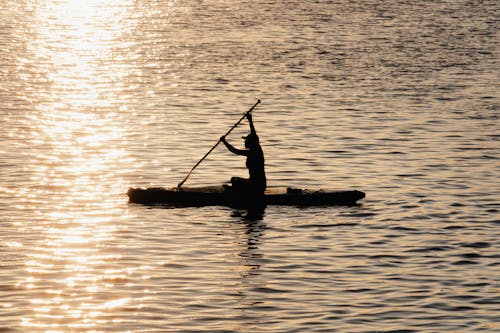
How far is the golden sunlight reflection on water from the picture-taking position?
64.4ft

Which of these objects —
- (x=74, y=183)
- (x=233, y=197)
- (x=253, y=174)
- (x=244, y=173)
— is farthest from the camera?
(x=244, y=173)

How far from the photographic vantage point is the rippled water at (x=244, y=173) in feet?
64.2

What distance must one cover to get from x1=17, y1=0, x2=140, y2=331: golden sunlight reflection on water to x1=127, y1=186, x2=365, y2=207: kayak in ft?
2.90

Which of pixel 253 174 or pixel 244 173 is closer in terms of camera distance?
pixel 253 174

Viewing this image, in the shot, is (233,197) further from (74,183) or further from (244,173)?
(74,183)

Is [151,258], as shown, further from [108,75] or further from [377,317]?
[108,75]

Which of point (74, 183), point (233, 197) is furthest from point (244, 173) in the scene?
point (233, 197)

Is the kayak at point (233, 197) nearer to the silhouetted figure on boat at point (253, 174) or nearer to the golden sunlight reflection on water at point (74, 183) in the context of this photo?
the silhouetted figure on boat at point (253, 174)

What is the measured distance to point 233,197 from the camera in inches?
1027

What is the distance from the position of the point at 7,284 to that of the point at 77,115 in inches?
776

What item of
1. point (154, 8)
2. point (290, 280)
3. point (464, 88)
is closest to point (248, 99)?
point (464, 88)

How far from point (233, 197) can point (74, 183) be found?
4979 millimetres

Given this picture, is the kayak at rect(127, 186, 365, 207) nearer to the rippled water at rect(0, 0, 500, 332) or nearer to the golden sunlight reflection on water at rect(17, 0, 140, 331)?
the rippled water at rect(0, 0, 500, 332)

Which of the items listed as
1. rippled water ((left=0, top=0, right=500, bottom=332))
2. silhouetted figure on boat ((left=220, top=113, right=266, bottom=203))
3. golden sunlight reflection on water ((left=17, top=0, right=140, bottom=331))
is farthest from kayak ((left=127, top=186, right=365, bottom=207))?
golden sunlight reflection on water ((left=17, top=0, right=140, bottom=331))
